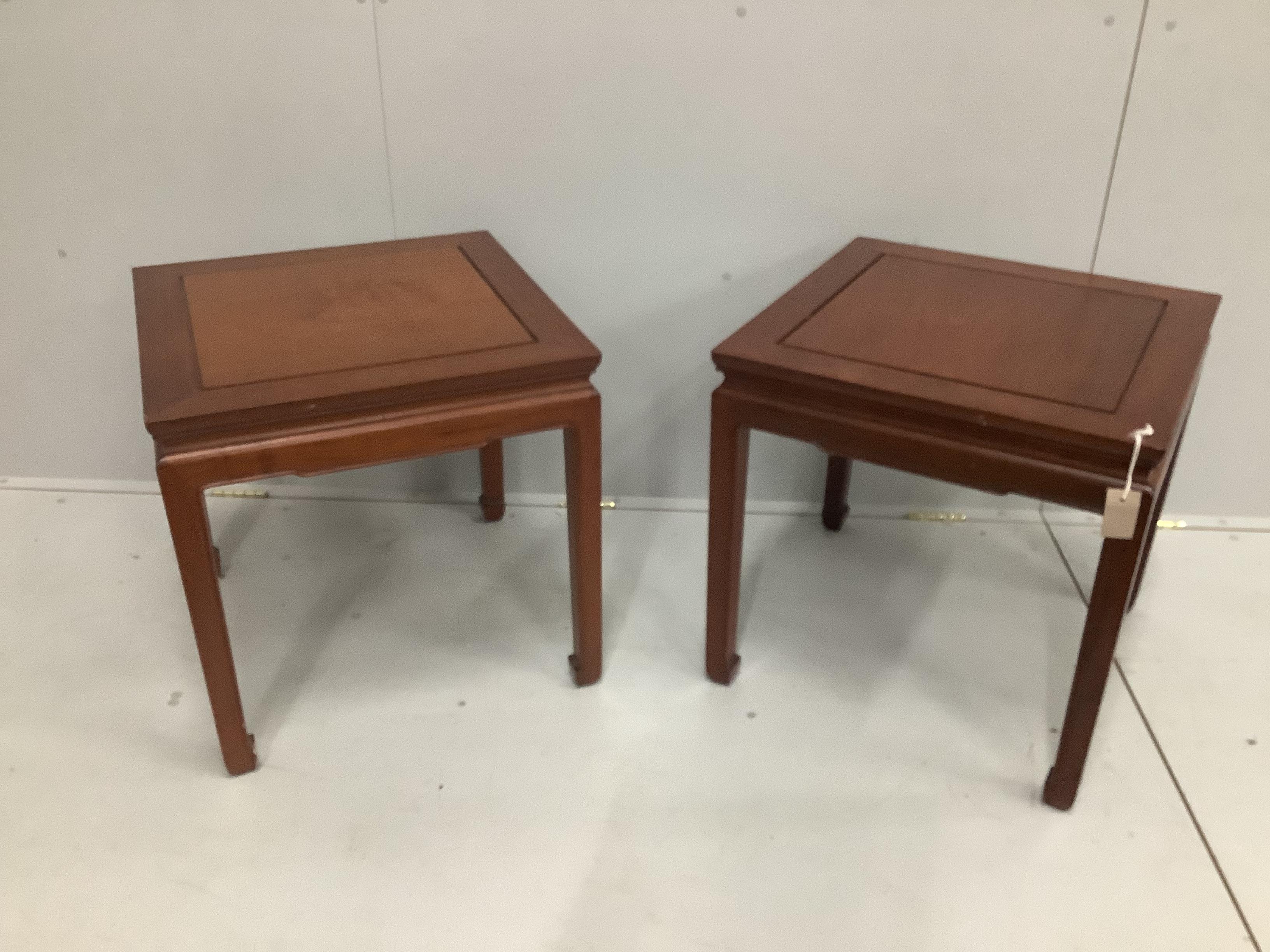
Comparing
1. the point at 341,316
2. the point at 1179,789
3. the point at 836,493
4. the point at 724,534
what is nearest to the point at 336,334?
the point at 341,316

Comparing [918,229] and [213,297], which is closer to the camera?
[213,297]

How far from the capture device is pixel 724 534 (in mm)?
1144

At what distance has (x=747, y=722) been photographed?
119 cm

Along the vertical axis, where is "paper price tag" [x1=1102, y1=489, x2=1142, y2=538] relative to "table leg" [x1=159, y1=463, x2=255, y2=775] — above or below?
above

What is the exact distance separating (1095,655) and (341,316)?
0.83 metres

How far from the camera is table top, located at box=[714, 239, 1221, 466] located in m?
0.92

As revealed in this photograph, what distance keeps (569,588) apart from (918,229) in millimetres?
660

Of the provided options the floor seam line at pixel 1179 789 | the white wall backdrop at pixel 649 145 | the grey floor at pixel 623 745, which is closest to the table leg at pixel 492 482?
the grey floor at pixel 623 745

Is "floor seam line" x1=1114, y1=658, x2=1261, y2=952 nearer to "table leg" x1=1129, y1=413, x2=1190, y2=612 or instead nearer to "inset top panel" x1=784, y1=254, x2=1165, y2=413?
"table leg" x1=1129, y1=413, x2=1190, y2=612

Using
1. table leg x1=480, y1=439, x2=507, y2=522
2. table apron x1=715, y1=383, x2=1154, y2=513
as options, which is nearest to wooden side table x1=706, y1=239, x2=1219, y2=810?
table apron x1=715, y1=383, x2=1154, y2=513

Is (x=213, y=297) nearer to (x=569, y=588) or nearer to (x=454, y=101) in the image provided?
(x=454, y=101)

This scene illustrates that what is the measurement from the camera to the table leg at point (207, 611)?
954 millimetres

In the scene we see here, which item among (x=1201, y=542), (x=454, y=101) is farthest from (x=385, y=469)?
(x=1201, y=542)

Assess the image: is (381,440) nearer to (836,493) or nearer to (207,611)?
(207,611)
